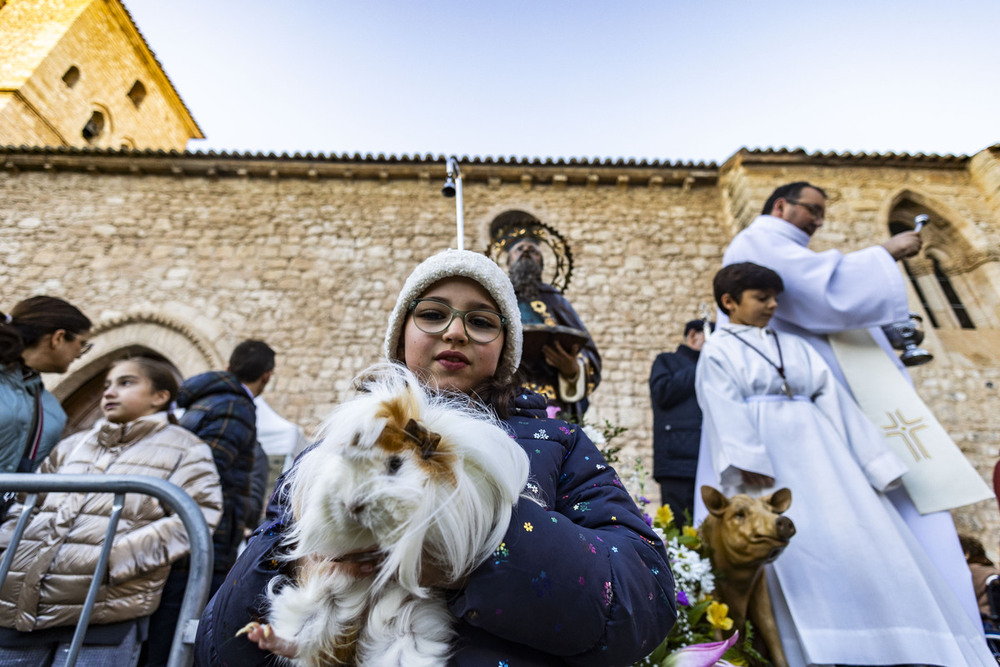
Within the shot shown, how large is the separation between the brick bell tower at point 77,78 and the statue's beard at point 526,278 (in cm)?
Result: 1259

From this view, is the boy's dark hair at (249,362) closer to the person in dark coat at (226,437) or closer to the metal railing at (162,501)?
the person in dark coat at (226,437)

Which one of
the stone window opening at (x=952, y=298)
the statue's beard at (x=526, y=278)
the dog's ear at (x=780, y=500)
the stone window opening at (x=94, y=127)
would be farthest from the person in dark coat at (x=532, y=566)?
the stone window opening at (x=94, y=127)

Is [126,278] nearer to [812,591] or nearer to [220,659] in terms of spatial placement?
[220,659]

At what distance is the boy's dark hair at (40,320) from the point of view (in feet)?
8.64

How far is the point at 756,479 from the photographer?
2.37 meters

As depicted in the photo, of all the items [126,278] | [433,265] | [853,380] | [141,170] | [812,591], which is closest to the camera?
[433,265]

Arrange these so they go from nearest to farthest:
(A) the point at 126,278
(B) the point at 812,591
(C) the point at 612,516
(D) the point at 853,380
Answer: (C) the point at 612,516 < (B) the point at 812,591 < (D) the point at 853,380 < (A) the point at 126,278

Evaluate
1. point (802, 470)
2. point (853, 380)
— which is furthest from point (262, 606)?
point (853, 380)

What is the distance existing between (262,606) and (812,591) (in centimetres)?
224

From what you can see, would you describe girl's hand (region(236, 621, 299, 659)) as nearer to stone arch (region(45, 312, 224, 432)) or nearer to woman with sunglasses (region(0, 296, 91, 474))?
woman with sunglasses (region(0, 296, 91, 474))

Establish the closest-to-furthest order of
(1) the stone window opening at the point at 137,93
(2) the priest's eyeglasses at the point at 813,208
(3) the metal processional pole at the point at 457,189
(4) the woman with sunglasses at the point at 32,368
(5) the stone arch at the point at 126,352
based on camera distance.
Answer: (3) the metal processional pole at the point at 457,189, (4) the woman with sunglasses at the point at 32,368, (2) the priest's eyeglasses at the point at 813,208, (5) the stone arch at the point at 126,352, (1) the stone window opening at the point at 137,93

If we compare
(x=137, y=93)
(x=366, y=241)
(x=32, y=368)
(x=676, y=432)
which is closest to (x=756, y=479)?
(x=676, y=432)

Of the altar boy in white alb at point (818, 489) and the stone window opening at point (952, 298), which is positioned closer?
the altar boy in white alb at point (818, 489)

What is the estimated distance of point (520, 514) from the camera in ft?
2.52
